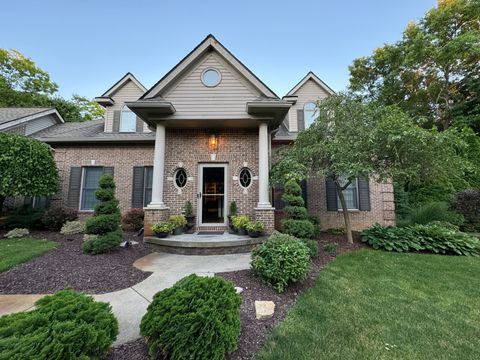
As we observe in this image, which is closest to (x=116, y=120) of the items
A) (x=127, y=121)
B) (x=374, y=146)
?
(x=127, y=121)

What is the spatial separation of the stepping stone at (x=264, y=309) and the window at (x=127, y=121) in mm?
9888

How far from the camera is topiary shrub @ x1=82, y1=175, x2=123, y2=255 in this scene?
5164 mm

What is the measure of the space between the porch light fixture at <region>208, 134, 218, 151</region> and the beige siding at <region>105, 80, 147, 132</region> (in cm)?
460

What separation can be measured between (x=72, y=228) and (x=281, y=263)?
27.1 ft

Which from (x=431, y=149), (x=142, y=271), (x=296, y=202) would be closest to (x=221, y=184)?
(x=296, y=202)

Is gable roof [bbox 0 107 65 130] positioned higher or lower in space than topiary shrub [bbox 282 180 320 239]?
higher

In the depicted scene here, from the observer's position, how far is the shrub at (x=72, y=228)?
7.67 meters

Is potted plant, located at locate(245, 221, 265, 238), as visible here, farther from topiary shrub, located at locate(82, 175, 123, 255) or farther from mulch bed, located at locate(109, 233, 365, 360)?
topiary shrub, located at locate(82, 175, 123, 255)

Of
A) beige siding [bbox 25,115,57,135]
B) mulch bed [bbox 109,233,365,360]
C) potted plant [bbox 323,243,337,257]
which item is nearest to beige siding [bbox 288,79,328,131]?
potted plant [bbox 323,243,337,257]

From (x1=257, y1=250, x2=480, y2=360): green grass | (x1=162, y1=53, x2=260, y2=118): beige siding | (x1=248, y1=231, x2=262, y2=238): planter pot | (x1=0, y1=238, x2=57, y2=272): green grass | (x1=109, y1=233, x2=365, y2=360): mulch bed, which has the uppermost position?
(x1=162, y1=53, x2=260, y2=118): beige siding

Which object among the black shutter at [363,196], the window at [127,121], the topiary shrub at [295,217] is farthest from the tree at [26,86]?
the black shutter at [363,196]

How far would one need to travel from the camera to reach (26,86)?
58.9 ft

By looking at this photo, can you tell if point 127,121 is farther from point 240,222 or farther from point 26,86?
point 26,86

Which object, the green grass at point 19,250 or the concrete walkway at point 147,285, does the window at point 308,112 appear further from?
the green grass at point 19,250
